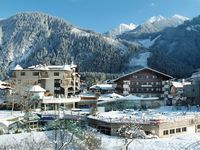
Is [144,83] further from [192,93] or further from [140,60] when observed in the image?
[140,60]

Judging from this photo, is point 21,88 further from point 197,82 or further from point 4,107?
point 197,82

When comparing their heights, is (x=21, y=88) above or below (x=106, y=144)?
above

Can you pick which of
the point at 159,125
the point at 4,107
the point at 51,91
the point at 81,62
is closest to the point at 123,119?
the point at 159,125

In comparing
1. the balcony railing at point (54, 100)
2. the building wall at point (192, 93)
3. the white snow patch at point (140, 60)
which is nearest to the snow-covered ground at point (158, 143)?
the balcony railing at point (54, 100)

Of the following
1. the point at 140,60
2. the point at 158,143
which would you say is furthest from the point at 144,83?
the point at 140,60

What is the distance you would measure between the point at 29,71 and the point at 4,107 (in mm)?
13180

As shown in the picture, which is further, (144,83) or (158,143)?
(144,83)

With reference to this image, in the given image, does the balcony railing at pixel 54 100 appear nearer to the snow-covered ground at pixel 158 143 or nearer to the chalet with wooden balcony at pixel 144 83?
the chalet with wooden balcony at pixel 144 83

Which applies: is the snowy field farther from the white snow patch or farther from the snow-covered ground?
the white snow patch

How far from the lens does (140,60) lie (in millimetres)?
193500

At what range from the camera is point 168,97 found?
78938mm

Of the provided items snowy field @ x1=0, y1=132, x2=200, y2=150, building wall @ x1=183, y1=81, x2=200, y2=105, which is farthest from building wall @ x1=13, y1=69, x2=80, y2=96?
snowy field @ x1=0, y1=132, x2=200, y2=150

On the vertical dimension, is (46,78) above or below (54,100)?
above

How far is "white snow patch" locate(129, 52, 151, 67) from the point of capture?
7478 inches
